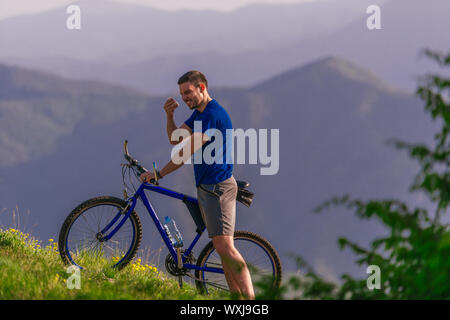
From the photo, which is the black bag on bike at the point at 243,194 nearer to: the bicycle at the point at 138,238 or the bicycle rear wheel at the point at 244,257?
the bicycle at the point at 138,238

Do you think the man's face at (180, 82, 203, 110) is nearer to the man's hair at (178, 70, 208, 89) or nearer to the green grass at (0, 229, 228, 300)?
the man's hair at (178, 70, 208, 89)

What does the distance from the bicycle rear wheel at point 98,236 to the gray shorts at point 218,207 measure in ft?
3.10

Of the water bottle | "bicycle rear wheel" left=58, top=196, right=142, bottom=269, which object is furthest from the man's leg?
"bicycle rear wheel" left=58, top=196, right=142, bottom=269

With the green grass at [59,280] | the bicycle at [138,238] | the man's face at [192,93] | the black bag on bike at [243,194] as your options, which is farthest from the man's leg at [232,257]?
the man's face at [192,93]

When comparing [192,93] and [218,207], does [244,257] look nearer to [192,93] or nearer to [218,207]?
[218,207]

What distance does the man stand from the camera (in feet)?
14.9

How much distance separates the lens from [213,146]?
4.59 m

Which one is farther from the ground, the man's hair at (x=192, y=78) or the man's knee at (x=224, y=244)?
the man's hair at (x=192, y=78)

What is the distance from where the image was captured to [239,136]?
175 inches

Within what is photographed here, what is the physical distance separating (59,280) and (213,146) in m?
1.82

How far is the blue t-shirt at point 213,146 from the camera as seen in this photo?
452 centimetres

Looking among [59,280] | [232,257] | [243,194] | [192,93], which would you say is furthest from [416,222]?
[59,280]

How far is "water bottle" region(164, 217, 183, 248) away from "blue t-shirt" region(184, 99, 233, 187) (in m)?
0.76
